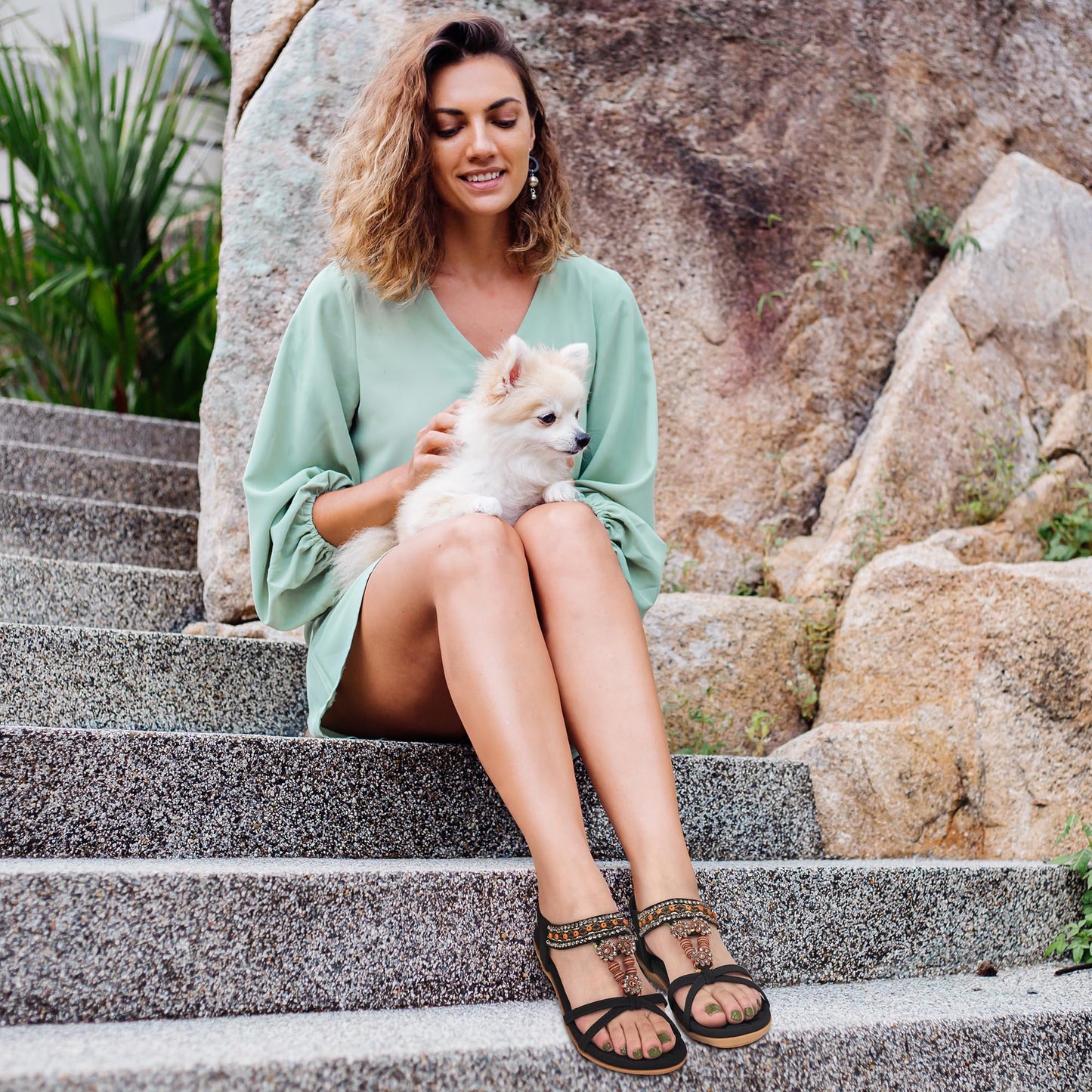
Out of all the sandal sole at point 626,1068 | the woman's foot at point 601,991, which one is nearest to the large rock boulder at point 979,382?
the woman's foot at point 601,991

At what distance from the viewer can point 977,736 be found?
2223 millimetres

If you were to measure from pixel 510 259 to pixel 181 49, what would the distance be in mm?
5600

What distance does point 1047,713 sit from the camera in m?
2.16

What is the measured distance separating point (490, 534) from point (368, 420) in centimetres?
55

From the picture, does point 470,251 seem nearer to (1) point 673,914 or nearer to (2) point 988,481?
(1) point 673,914

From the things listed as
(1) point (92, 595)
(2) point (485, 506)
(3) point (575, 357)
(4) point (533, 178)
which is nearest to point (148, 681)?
(1) point (92, 595)

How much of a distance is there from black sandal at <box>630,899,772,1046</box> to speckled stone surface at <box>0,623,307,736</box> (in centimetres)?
102

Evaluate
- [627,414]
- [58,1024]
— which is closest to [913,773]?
[627,414]

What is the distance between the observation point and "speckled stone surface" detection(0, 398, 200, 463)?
3.50m

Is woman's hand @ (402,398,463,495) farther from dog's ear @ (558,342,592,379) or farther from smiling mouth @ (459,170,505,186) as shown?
smiling mouth @ (459,170,505,186)

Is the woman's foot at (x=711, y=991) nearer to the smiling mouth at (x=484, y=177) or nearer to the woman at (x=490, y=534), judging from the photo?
the woman at (x=490, y=534)

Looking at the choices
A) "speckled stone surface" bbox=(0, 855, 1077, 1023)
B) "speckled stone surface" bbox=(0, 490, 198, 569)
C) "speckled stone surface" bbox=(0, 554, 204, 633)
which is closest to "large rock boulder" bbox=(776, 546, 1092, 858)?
"speckled stone surface" bbox=(0, 855, 1077, 1023)

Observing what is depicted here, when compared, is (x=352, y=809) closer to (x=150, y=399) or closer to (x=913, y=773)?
(x=913, y=773)

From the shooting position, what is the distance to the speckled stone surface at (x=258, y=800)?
1.46 m
